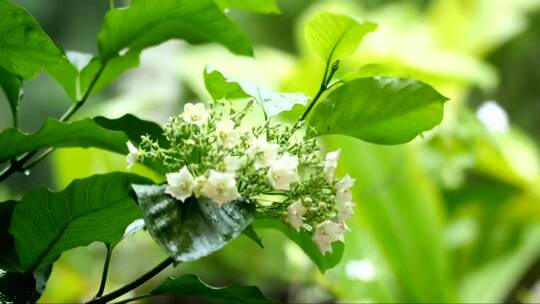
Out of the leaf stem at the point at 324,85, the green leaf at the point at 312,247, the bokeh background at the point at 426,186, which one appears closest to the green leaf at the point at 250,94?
the leaf stem at the point at 324,85

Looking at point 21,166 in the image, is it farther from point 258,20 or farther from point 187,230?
point 258,20

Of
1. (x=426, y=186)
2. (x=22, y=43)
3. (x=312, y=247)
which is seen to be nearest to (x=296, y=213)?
(x=312, y=247)

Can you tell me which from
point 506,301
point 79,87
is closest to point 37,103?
point 506,301

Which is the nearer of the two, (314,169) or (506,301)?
(314,169)

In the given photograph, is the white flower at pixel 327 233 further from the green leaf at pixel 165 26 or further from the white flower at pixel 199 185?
the green leaf at pixel 165 26

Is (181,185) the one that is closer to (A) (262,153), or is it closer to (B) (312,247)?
(A) (262,153)

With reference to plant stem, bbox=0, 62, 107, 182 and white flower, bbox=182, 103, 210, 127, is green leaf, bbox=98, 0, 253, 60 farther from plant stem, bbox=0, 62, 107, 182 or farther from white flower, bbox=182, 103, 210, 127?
white flower, bbox=182, 103, 210, 127
